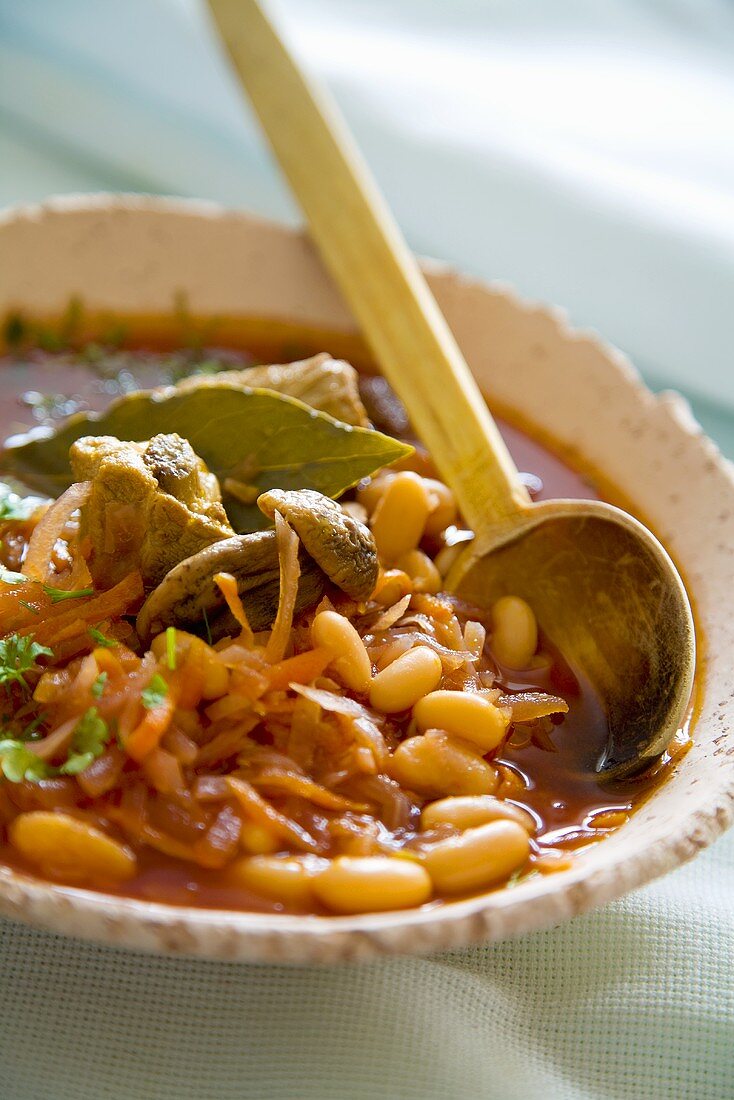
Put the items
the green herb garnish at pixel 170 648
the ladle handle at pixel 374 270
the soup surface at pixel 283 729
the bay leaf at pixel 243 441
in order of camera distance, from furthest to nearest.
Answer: the ladle handle at pixel 374 270 → the bay leaf at pixel 243 441 → the green herb garnish at pixel 170 648 → the soup surface at pixel 283 729

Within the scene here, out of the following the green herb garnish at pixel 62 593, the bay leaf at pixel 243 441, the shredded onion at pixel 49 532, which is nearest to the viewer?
the green herb garnish at pixel 62 593

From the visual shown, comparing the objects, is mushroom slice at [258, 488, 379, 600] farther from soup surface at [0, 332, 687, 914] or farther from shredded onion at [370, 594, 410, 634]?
shredded onion at [370, 594, 410, 634]

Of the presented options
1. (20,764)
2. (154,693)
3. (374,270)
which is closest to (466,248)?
(374,270)

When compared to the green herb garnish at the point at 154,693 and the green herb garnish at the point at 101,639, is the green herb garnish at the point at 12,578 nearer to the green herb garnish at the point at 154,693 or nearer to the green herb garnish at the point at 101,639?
the green herb garnish at the point at 101,639

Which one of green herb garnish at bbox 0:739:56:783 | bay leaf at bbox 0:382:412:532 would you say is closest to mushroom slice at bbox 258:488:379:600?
bay leaf at bbox 0:382:412:532

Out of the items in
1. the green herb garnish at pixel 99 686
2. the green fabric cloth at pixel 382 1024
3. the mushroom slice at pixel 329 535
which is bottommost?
the green fabric cloth at pixel 382 1024

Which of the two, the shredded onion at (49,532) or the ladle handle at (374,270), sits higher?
the ladle handle at (374,270)

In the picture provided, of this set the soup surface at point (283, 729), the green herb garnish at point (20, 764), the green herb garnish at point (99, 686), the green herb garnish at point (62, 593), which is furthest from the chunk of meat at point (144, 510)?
the green herb garnish at point (20, 764)

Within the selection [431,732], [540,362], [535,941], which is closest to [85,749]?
[431,732]
